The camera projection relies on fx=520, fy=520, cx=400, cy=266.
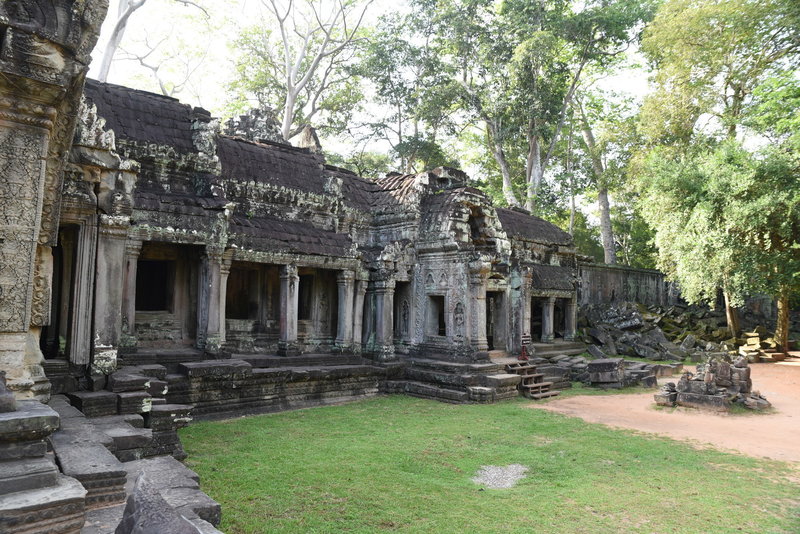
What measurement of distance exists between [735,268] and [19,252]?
21324 mm

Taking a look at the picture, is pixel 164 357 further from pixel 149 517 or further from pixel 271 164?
pixel 149 517

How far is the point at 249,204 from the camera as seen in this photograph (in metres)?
12.2

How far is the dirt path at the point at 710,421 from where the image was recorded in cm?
902

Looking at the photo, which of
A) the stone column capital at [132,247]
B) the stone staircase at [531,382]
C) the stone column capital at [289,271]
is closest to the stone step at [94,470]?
the stone column capital at [132,247]

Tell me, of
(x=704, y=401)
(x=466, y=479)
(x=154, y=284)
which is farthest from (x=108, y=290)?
(x=704, y=401)

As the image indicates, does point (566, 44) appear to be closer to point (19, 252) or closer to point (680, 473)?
point (680, 473)

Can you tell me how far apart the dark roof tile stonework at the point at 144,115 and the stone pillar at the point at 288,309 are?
329 centimetres

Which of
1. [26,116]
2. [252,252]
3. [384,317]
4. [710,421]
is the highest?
[26,116]

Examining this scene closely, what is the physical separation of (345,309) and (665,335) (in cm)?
1650

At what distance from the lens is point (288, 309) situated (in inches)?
464

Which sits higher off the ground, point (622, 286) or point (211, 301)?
point (622, 286)

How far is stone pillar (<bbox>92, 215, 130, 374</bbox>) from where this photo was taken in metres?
7.00

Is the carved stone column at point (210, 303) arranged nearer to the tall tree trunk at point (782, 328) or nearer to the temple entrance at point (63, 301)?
the temple entrance at point (63, 301)

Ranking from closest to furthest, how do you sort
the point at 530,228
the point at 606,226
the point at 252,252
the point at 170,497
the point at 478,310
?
the point at 170,497 < the point at 252,252 < the point at 478,310 < the point at 530,228 < the point at 606,226
